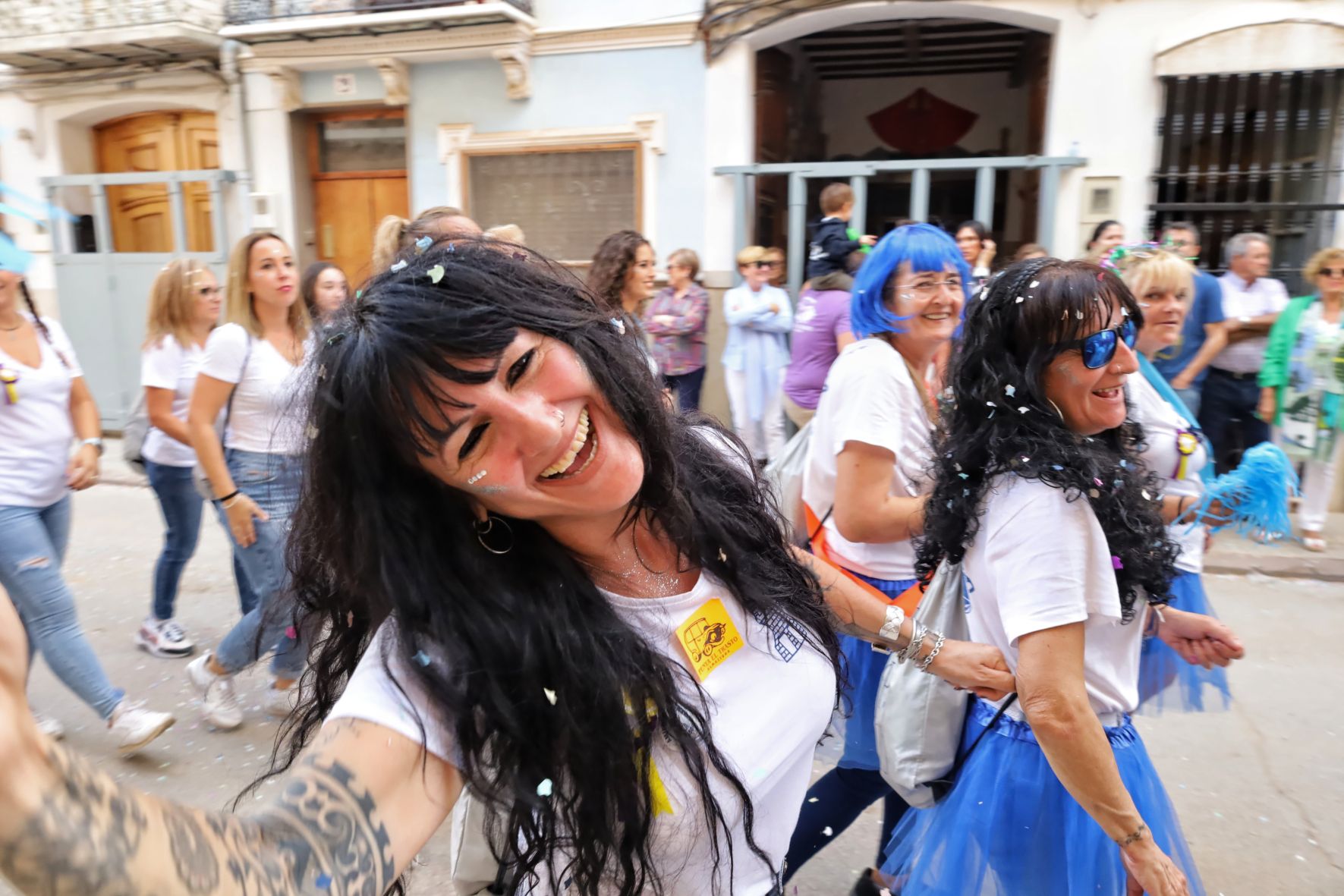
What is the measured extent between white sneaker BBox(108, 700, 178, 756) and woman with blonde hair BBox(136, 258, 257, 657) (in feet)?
2.17

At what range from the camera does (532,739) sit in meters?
1.00

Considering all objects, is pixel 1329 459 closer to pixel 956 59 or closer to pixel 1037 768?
pixel 1037 768

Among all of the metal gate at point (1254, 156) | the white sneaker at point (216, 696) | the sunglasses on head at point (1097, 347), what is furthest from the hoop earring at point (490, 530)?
the metal gate at point (1254, 156)

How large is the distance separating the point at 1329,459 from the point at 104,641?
6653 millimetres

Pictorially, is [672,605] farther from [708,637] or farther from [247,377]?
[247,377]

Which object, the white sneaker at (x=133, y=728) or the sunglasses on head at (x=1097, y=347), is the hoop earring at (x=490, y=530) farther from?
the white sneaker at (x=133, y=728)

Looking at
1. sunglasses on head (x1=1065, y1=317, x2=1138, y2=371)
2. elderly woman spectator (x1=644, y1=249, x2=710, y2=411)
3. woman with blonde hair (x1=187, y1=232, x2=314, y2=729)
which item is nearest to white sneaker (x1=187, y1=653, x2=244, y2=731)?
woman with blonde hair (x1=187, y1=232, x2=314, y2=729)

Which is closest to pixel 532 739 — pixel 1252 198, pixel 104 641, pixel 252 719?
pixel 252 719

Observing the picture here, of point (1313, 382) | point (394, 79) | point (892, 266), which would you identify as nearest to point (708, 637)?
point (892, 266)

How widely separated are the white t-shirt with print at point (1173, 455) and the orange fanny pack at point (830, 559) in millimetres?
661

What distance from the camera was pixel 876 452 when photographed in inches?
82.0

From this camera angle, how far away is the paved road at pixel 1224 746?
2.58 meters

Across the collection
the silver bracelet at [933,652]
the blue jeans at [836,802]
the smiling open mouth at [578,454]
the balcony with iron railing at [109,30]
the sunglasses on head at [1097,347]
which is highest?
the balcony with iron railing at [109,30]

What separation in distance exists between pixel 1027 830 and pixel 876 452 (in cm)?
85
